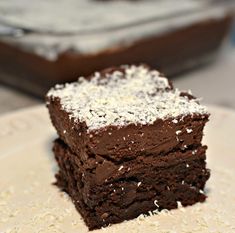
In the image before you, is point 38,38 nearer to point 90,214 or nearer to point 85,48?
point 85,48

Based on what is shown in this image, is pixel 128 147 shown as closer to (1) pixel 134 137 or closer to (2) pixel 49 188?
(1) pixel 134 137

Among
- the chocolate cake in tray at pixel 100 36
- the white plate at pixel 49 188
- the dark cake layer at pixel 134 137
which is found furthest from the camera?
the chocolate cake in tray at pixel 100 36

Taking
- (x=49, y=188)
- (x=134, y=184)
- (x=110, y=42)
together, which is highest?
(x=110, y=42)

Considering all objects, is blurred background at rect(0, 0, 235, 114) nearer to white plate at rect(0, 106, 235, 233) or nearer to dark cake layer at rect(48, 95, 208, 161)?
white plate at rect(0, 106, 235, 233)

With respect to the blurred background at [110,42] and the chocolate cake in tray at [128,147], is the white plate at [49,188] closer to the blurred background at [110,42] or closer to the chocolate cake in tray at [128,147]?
the chocolate cake in tray at [128,147]

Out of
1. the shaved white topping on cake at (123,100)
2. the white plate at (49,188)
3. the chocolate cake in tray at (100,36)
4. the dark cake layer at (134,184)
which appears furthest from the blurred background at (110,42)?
the dark cake layer at (134,184)

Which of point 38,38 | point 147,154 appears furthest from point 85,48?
point 147,154

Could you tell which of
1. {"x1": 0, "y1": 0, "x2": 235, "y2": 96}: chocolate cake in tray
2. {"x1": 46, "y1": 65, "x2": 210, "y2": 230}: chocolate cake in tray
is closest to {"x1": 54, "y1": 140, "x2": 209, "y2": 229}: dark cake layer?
{"x1": 46, "y1": 65, "x2": 210, "y2": 230}: chocolate cake in tray

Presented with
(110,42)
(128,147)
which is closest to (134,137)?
(128,147)

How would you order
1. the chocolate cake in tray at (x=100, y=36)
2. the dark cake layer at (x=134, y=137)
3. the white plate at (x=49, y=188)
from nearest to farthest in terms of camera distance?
the dark cake layer at (x=134, y=137) → the white plate at (x=49, y=188) → the chocolate cake in tray at (x=100, y=36)
